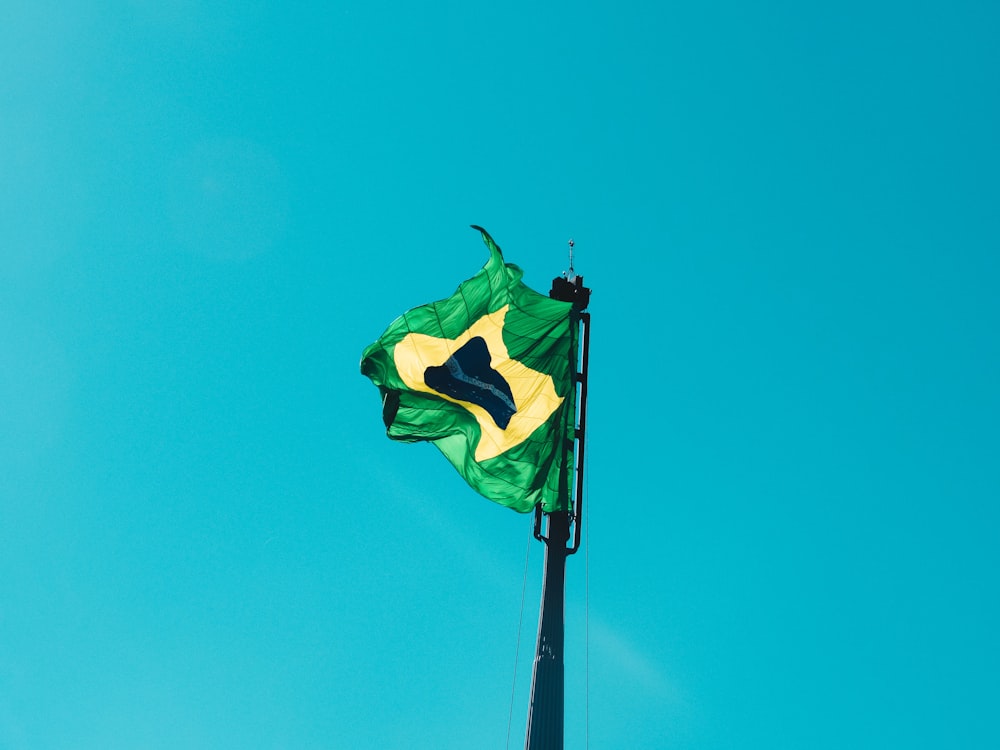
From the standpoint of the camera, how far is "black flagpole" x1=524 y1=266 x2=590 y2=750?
12266 millimetres

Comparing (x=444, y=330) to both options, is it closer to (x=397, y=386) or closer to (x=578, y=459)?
(x=397, y=386)

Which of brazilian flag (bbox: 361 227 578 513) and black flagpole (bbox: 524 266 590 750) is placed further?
brazilian flag (bbox: 361 227 578 513)

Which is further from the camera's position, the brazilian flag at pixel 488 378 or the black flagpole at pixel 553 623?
the brazilian flag at pixel 488 378

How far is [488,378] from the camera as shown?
57.1 feet

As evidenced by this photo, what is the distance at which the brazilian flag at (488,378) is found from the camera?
1622 cm

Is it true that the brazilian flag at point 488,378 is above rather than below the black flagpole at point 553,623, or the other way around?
above

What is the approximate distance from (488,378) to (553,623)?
5456 mm

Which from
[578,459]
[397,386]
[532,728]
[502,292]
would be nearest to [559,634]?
[532,728]

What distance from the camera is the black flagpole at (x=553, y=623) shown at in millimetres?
12266

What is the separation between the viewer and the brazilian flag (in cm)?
1622

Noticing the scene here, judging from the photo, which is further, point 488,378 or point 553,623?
point 488,378

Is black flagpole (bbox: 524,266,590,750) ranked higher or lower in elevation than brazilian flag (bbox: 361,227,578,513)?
lower

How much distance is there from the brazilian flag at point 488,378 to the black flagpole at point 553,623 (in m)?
0.36

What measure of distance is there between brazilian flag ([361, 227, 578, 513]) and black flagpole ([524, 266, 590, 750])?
36cm
